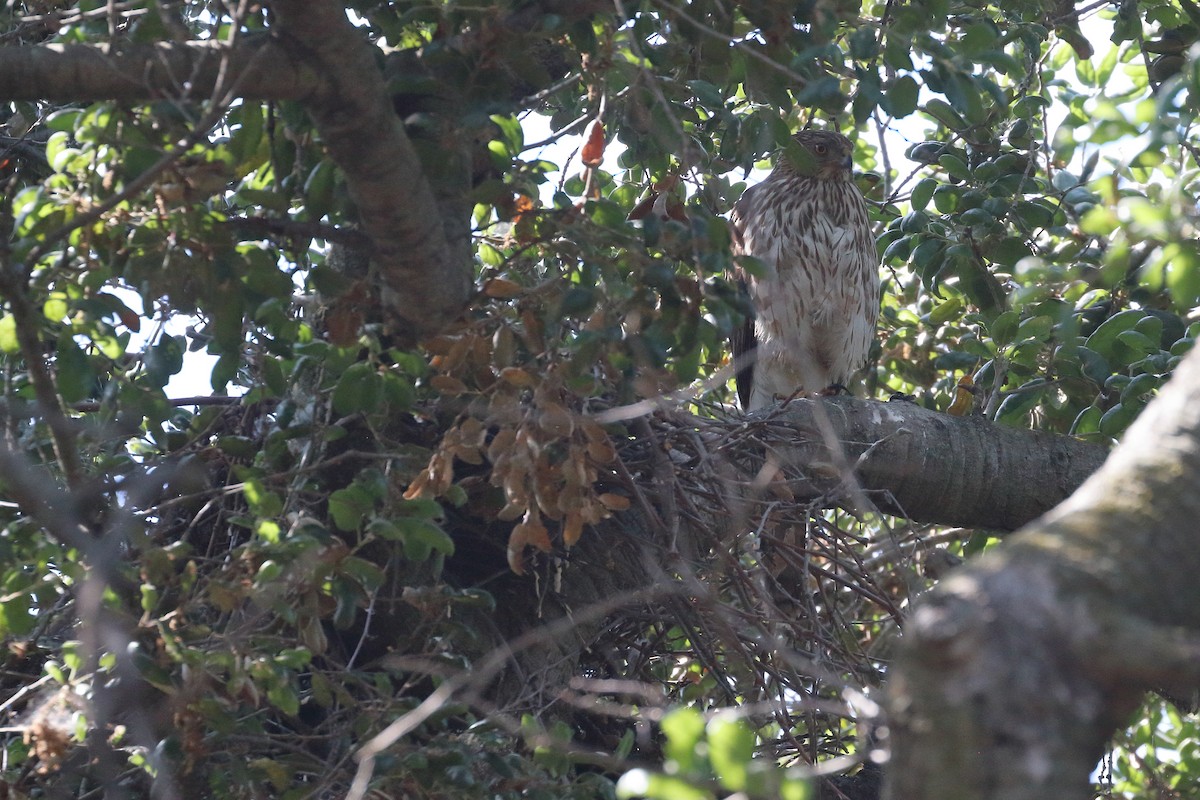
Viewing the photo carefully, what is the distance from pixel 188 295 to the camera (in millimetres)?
2227

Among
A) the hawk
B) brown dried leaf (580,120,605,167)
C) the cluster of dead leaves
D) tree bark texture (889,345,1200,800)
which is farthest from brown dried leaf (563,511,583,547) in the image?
the hawk

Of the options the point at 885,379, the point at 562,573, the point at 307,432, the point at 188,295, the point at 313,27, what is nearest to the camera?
the point at 313,27

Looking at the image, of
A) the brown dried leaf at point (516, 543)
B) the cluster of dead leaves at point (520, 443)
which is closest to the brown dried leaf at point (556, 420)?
the cluster of dead leaves at point (520, 443)

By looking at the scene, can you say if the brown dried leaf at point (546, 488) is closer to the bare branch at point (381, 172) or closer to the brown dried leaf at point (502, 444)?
the brown dried leaf at point (502, 444)

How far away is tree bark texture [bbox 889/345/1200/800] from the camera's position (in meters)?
1.09

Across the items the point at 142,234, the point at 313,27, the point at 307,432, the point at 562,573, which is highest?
the point at 313,27

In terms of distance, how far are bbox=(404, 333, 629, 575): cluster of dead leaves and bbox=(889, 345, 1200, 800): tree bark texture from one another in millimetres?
1196

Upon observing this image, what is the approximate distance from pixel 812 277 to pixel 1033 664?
4.12 metres

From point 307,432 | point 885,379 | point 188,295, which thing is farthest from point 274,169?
point 885,379

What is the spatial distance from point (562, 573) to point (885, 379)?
242 centimetres

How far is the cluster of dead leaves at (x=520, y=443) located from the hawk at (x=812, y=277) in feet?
8.31

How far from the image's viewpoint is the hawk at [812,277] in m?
5.05

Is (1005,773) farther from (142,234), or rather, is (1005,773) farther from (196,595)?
(142,234)

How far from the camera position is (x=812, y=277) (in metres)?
5.13
